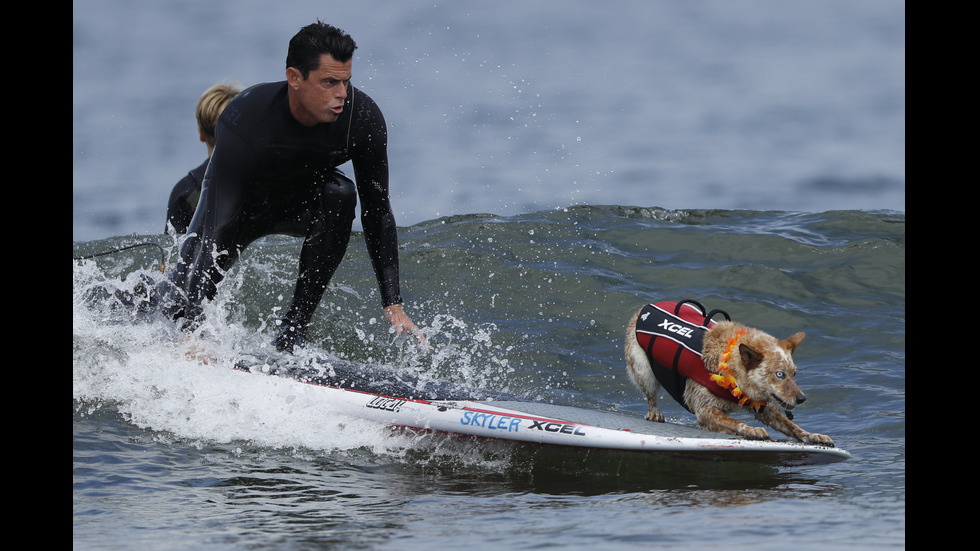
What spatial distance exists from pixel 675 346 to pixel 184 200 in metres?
4.67

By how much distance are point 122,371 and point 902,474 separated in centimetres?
475

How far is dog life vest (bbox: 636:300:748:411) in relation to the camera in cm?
497

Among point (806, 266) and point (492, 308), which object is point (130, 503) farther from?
point (806, 266)

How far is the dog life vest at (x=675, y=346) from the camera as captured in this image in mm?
4969

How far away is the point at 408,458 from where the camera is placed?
5.41 meters

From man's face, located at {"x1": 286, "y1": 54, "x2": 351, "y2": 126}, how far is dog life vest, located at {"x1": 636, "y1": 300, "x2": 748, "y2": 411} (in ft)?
7.14

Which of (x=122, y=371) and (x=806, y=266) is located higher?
(x=806, y=266)

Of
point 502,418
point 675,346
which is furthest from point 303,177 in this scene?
point 675,346

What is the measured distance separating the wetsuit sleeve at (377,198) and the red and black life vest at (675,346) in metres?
1.78

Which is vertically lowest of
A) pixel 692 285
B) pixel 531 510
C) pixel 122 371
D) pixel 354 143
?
pixel 531 510

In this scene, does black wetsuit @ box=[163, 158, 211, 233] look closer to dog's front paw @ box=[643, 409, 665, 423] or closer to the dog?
the dog

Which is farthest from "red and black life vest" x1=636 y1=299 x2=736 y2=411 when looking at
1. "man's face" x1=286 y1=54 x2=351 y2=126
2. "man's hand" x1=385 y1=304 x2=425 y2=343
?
"man's face" x1=286 y1=54 x2=351 y2=126
